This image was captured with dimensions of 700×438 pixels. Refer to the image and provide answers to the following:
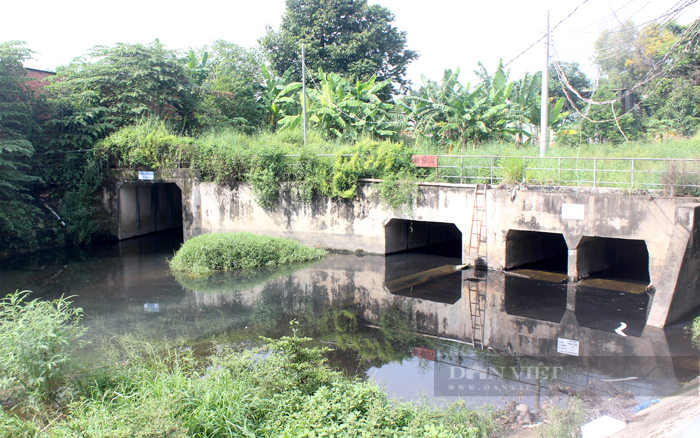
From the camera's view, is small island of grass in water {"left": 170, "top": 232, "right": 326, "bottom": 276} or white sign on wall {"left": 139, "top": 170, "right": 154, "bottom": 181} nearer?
small island of grass in water {"left": 170, "top": 232, "right": 326, "bottom": 276}

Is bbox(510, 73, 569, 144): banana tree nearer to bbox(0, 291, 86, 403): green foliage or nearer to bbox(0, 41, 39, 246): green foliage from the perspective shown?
bbox(0, 41, 39, 246): green foliage

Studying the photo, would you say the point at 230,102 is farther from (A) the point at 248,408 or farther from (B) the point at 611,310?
(A) the point at 248,408

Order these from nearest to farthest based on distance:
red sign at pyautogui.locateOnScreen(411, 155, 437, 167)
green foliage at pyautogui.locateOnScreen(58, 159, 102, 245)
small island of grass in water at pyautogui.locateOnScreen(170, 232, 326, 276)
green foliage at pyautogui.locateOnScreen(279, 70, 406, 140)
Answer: small island of grass in water at pyautogui.locateOnScreen(170, 232, 326, 276), red sign at pyautogui.locateOnScreen(411, 155, 437, 167), green foliage at pyautogui.locateOnScreen(58, 159, 102, 245), green foliage at pyautogui.locateOnScreen(279, 70, 406, 140)

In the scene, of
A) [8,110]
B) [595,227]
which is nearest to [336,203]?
[595,227]

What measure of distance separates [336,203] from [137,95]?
10968mm

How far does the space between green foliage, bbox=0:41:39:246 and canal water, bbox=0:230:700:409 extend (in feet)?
6.92

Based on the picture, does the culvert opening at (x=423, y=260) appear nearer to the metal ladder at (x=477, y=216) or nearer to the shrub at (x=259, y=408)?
the metal ladder at (x=477, y=216)

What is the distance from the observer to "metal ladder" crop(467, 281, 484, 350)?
9.88 metres

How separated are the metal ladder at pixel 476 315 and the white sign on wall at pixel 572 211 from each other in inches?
115

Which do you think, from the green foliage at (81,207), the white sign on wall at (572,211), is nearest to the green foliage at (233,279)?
the white sign on wall at (572,211)

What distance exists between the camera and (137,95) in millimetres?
22562

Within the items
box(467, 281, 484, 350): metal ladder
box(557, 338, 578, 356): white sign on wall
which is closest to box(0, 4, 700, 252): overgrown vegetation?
box(467, 281, 484, 350): metal ladder

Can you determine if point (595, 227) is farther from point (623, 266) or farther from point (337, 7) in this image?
point (337, 7)

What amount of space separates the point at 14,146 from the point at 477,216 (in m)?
15.8
